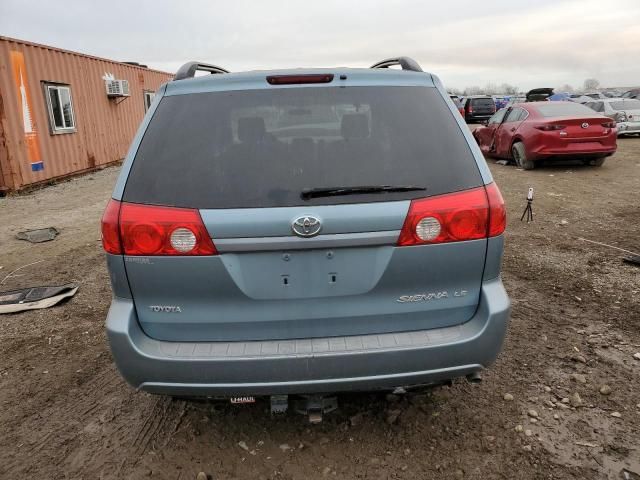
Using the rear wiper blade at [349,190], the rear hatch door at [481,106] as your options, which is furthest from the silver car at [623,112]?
the rear wiper blade at [349,190]

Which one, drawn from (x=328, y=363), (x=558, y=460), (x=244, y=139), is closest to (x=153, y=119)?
(x=244, y=139)

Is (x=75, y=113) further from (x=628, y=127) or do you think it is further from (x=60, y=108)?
(x=628, y=127)

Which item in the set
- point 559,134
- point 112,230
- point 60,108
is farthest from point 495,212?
point 60,108

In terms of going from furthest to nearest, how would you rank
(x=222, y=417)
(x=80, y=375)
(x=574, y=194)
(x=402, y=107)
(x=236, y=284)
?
(x=574, y=194), (x=80, y=375), (x=222, y=417), (x=402, y=107), (x=236, y=284)

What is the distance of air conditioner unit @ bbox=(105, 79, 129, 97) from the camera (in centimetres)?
1530

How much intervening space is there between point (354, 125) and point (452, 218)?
25.7 inches

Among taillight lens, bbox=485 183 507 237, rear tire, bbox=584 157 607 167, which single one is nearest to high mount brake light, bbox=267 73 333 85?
taillight lens, bbox=485 183 507 237

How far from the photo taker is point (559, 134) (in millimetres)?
10672

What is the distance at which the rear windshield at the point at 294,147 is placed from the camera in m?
2.14

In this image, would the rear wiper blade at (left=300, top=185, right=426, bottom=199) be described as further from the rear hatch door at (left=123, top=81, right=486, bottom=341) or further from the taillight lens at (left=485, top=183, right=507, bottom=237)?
the taillight lens at (left=485, top=183, right=507, bottom=237)

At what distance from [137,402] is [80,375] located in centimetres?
64

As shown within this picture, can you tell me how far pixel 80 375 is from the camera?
11.1 feet

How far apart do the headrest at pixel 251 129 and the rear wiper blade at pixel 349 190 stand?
14.6 inches

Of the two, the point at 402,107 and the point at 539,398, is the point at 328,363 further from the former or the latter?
the point at 539,398
